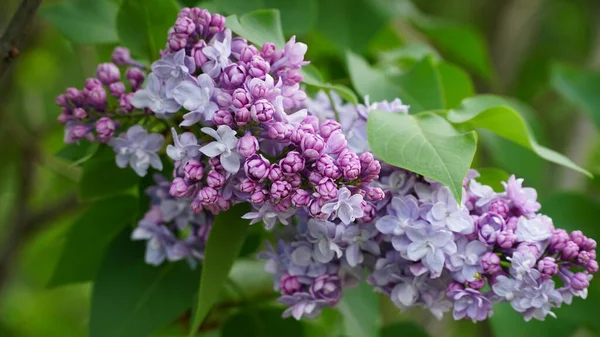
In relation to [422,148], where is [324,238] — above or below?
below

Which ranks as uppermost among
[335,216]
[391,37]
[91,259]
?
[335,216]

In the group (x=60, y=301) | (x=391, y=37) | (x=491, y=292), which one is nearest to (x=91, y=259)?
(x=491, y=292)

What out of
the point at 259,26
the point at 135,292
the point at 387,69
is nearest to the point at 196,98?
the point at 259,26

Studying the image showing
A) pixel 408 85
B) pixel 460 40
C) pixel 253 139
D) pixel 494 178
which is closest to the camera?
pixel 253 139

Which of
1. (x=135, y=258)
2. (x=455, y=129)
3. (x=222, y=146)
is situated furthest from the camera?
(x=135, y=258)

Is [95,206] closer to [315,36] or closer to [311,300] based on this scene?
[311,300]

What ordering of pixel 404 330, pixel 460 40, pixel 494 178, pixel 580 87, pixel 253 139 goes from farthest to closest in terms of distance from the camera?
1. pixel 460 40
2. pixel 580 87
3. pixel 404 330
4. pixel 494 178
5. pixel 253 139

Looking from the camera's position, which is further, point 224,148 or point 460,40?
point 460,40

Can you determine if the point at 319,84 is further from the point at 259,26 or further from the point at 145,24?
the point at 145,24
